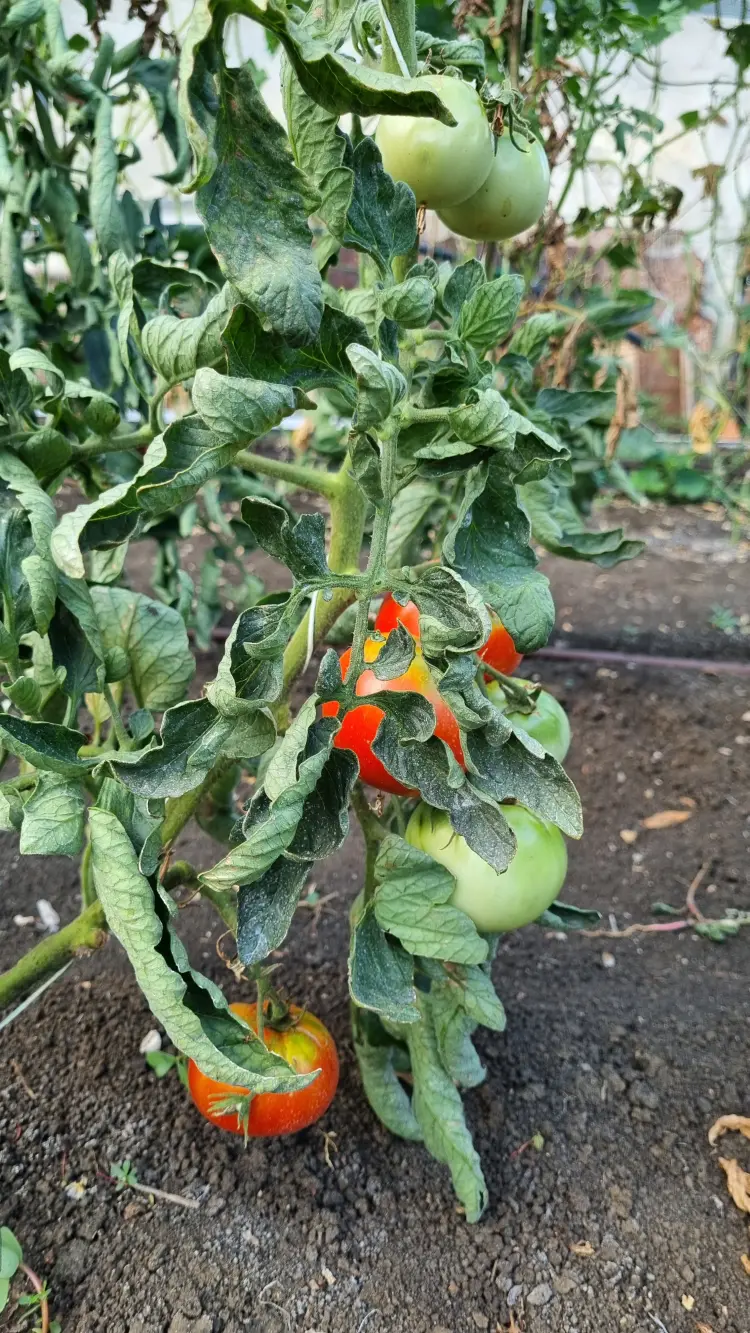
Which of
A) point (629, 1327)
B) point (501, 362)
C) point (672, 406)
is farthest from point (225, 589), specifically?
point (672, 406)

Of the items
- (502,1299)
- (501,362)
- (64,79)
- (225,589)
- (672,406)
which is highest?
(64,79)

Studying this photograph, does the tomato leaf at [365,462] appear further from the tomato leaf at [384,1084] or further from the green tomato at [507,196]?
the tomato leaf at [384,1084]

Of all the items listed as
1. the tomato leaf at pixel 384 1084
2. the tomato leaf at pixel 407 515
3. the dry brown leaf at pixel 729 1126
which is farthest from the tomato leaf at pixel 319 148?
the dry brown leaf at pixel 729 1126

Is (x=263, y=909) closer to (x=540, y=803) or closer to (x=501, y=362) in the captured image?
(x=540, y=803)

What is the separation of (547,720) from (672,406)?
211 inches

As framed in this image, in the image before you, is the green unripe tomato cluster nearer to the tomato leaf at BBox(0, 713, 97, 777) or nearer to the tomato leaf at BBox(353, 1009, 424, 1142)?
the tomato leaf at BBox(0, 713, 97, 777)

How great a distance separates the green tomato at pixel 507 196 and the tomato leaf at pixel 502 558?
240mm

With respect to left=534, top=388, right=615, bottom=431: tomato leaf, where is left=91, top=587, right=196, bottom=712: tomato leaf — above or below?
below

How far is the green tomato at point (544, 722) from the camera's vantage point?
784 millimetres

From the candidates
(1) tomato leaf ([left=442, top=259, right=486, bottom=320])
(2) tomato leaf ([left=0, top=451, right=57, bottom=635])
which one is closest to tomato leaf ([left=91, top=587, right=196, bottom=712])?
(2) tomato leaf ([left=0, top=451, right=57, bottom=635])

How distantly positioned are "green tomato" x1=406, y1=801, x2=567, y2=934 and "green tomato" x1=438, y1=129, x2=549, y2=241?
0.45m

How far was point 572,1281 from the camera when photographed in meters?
0.85

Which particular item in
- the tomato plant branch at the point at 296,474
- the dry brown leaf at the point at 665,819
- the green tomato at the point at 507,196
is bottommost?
the dry brown leaf at the point at 665,819

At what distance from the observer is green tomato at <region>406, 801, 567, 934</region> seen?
714 mm
